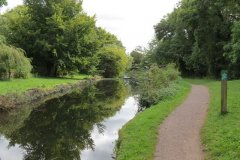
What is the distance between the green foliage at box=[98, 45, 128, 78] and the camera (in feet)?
232

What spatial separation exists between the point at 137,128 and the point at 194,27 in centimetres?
3516

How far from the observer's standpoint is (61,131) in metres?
15.6

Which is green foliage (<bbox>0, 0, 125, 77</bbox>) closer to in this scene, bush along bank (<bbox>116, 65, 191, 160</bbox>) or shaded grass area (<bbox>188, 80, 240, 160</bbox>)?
bush along bank (<bbox>116, 65, 191, 160</bbox>)

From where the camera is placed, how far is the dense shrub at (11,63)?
105ft

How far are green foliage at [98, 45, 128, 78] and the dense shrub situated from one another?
34.8 meters

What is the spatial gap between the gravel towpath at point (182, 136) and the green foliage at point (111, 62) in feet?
175

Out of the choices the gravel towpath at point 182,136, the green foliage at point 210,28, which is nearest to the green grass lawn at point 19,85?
the gravel towpath at point 182,136

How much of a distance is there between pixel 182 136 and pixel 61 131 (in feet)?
20.5

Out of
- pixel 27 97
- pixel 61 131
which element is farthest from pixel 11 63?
pixel 61 131

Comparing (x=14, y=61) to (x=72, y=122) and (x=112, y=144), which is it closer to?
(x=72, y=122)

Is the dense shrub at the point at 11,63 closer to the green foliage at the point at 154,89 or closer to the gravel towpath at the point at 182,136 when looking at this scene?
the green foliage at the point at 154,89

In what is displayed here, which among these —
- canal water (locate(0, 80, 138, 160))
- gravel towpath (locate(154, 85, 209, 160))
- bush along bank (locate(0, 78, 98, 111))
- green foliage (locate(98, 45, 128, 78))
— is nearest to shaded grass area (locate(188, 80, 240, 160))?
gravel towpath (locate(154, 85, 209, 160))

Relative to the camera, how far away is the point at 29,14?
155 ft

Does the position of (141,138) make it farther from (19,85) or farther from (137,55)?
(137,55)
